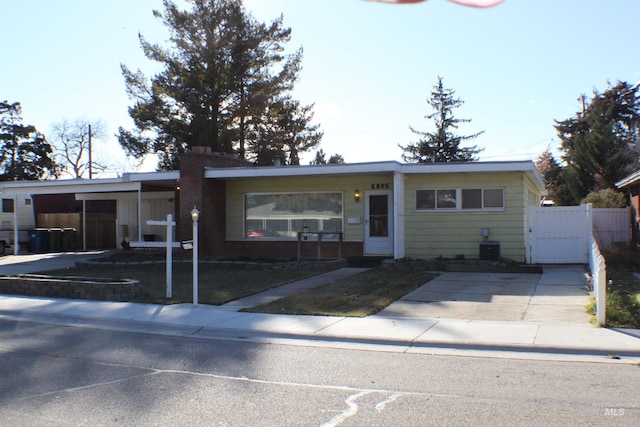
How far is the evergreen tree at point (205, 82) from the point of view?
3128 centimetres

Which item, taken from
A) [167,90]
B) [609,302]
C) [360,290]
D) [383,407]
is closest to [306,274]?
[360,290]

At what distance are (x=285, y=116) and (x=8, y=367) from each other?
3013 centimetres

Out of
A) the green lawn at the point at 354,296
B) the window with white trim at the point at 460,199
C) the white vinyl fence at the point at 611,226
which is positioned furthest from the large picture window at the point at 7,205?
the white vinyl fence at the point at 611,226

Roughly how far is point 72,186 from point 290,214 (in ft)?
29.9

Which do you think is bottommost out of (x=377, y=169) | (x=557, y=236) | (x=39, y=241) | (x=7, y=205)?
(x=39, y=241)

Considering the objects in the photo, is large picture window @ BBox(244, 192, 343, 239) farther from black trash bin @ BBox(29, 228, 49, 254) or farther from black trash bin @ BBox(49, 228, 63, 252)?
black trash bin @ BBox(29, 228, 49, 254)

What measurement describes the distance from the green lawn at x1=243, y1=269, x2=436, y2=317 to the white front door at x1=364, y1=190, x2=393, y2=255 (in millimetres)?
2833

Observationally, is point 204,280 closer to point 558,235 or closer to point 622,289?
point 622,289

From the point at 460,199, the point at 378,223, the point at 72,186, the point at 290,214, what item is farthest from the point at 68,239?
the point at 460,199

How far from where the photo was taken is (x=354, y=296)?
1181 cm

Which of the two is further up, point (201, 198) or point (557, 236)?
point (201, 198)

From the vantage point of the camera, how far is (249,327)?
8.91 meters

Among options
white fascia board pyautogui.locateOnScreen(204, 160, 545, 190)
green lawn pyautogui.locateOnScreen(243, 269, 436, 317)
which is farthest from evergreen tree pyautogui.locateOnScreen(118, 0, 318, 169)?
green lawn pyautogui.locateOnScreen(243, 269, 436, 317)

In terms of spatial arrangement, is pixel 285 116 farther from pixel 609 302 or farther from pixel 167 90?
pixel 609 302
